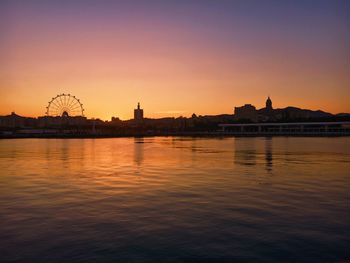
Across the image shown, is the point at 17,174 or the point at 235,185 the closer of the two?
the point at 235,185

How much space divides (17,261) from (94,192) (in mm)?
12709

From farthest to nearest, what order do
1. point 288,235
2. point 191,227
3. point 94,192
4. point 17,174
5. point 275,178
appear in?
point 17,174 → point 275,178 → point 94,192 → point 191,227 → point 288,235

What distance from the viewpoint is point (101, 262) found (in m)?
11.5

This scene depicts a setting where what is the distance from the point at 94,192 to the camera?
2427 cm

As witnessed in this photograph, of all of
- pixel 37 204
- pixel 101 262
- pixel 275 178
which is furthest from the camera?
pixel 275 178

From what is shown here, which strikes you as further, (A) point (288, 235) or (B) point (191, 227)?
(B) point (191, 227)

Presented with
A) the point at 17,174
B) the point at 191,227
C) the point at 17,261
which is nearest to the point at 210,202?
the point at 191,227

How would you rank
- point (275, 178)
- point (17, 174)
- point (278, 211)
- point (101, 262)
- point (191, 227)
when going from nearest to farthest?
point (101, 262) → point (191, 227) → point (278, 211) → point (275, 178) → point (17, 174)

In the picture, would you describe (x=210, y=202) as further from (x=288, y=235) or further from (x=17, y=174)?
(x=17, y=174)

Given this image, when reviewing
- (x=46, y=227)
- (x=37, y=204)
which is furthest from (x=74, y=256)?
→ (x=37, y=204)

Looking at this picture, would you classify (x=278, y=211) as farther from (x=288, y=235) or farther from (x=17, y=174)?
(x=17, y=174)

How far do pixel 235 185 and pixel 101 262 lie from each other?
1665 centimetres

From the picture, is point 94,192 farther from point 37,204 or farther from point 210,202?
point 210,202

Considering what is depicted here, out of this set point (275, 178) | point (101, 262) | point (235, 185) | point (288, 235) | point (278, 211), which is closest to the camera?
point (101, 262)
